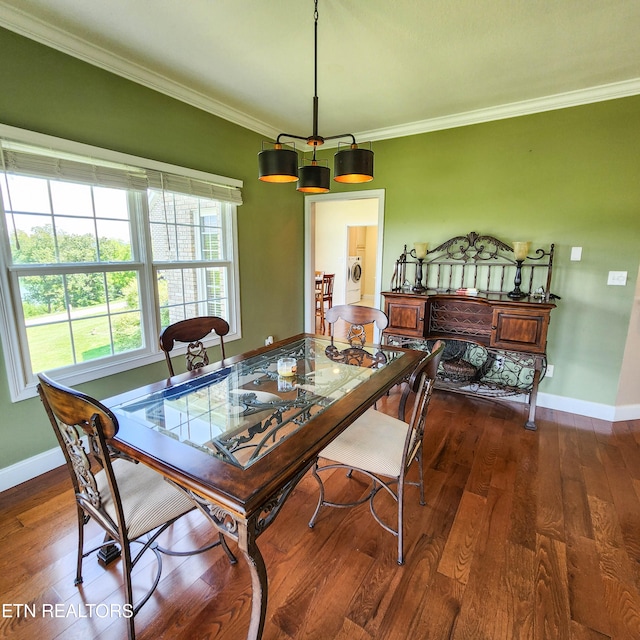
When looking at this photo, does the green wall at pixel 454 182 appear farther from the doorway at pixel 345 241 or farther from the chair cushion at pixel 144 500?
the doorway at pixel 345 241

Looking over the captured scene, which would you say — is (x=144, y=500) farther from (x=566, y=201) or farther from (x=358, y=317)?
(x=566, y=201)

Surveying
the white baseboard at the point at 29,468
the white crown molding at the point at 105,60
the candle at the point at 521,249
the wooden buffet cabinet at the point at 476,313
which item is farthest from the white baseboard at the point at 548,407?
the white crown molding at the point at 105,60

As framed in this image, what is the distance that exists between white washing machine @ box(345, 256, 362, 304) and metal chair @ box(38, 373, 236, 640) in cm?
730

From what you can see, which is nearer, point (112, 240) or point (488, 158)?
point (112, 240)

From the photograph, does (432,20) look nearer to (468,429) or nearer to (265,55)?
(265,55)

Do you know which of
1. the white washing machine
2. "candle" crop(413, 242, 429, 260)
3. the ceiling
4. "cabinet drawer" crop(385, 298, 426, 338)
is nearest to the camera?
the ceiling

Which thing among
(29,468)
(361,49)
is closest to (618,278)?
(361,49)

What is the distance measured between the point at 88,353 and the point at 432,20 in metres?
2.90

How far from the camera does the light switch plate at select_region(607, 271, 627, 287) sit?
2783 mm

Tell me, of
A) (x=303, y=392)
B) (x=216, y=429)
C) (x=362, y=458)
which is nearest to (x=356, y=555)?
(x=362, y=458)

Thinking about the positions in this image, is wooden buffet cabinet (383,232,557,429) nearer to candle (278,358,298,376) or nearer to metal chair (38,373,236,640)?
candle (278,358,298,376)

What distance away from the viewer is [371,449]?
168cm

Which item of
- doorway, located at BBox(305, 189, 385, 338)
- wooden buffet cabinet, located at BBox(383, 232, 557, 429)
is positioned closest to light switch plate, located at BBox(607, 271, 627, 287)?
wooden buffet cabinet, located at BBox(383, 232, 557, 429)

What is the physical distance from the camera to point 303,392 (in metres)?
1.69
